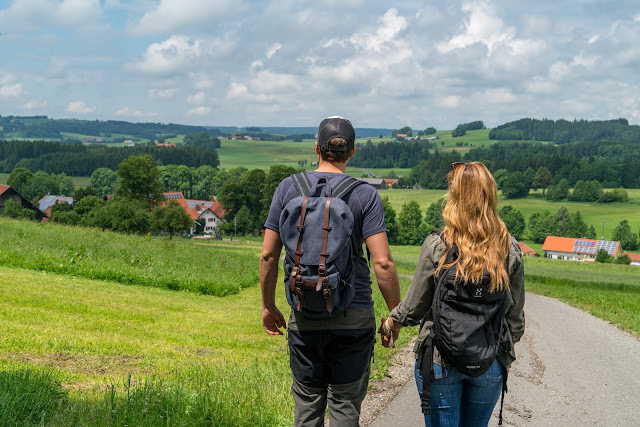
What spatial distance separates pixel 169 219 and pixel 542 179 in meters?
116

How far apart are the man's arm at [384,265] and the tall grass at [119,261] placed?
13865mm

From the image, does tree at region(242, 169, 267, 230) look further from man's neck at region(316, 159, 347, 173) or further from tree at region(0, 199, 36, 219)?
man's neck at region(316, 159, 347, 173)

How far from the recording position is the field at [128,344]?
4777mm

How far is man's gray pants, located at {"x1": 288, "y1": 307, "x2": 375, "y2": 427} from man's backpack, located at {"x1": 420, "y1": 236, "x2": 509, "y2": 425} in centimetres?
43

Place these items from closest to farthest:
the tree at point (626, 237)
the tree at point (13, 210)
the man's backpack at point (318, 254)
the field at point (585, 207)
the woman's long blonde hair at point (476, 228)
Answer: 1. the woman's long blonde hair at point (476, 228)
2. the man's backpack at point (318, 254)
3. the tree at point (13, 210)
4. the tree at point (626, 237)
5. the field at point (585, 207)

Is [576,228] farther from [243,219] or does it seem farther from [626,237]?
[243,219]

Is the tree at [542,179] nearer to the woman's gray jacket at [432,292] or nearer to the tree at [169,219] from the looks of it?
the tree at [169,219]

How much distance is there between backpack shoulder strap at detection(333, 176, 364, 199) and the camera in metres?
3.70

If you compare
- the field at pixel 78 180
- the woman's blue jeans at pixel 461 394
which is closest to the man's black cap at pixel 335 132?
the woman's blue jeans at pixel 461 394

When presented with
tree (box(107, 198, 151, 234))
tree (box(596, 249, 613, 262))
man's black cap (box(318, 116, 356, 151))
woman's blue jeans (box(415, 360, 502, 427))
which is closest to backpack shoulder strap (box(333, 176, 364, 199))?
man's black cap (box(318, 116, 356, 151))

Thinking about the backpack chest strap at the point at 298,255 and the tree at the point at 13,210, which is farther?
the tree at the point at 13,210

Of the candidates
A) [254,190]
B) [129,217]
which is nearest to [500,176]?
[254,190]

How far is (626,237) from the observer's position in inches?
4382

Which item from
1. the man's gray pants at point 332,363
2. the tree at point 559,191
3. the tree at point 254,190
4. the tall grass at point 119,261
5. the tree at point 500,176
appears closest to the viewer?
the man's gray pants at point 332,363
